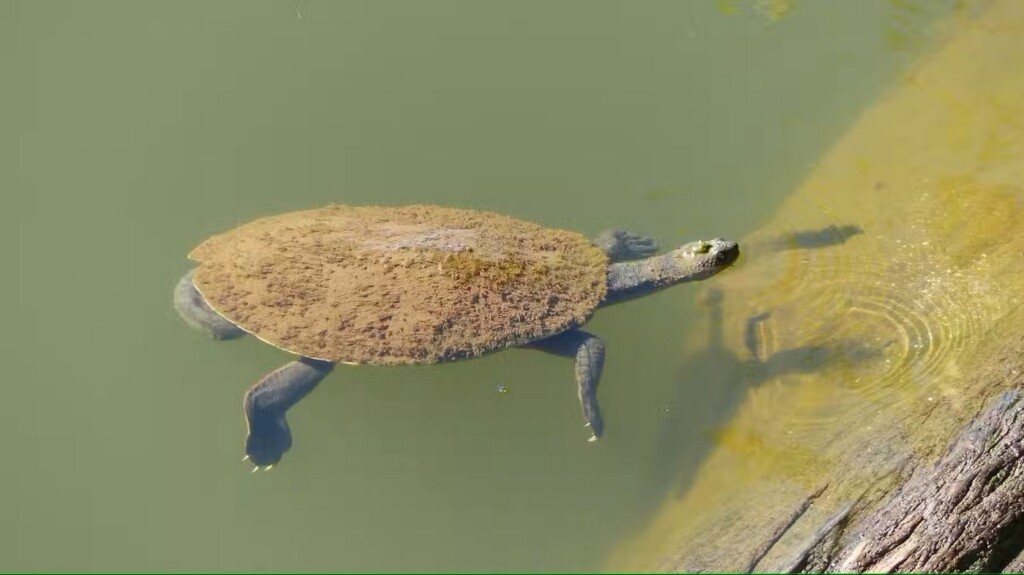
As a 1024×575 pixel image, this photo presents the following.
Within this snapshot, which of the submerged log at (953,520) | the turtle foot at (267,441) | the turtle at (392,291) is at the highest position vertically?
the turtle at (392,291)

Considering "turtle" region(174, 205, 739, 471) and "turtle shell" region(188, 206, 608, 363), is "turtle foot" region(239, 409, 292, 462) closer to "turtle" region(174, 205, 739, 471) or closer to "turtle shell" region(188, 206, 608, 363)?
"turtle" region(174, 205, 739, 471)

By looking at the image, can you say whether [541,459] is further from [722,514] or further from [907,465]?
[907,465]

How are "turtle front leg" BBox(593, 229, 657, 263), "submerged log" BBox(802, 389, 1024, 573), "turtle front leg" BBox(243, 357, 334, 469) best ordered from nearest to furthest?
"submerged log" BBox(802, 389, 1024, 573) → "turtle front leg" BBox(243, 357, 334, 469) → "turtle front leg" BBox(593, 229, 657, 263)

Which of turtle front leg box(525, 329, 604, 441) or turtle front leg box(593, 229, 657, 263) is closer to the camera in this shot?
turtle front leg box(525, 329, 604, 441)

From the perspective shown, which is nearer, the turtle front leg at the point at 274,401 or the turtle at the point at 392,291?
the turtle at the point at 392,291

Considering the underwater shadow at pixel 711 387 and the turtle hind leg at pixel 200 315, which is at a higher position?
the turtle hind leg at pixel 200 315

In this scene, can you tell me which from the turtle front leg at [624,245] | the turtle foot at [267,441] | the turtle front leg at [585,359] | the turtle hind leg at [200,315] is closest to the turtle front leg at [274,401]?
the turtle foot at [267,441]

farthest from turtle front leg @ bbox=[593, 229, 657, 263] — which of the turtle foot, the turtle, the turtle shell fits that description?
the turtle foot

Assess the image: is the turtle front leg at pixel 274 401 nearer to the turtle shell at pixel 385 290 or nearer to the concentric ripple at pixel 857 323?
the turtle shell at pixel 385 290

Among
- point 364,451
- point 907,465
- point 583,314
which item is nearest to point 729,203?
point 583,314

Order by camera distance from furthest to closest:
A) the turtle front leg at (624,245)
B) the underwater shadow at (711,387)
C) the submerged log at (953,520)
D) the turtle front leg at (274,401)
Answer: the turtle front leg at (624,245) → the turtle front leg at (274,401) → the underwater shadow at (711,387) → the submerged log at (953,520)
